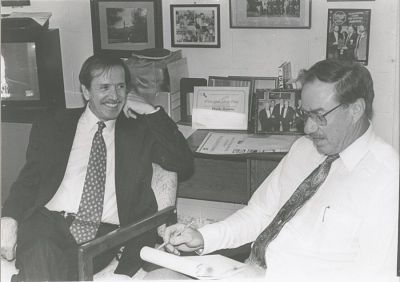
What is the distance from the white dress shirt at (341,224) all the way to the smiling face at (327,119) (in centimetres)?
4

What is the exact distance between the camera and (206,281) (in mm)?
1695

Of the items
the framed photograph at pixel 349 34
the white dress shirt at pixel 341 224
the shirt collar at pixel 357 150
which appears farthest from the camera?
the framed photograph at pixel 349 34

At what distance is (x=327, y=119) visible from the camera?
173 cm

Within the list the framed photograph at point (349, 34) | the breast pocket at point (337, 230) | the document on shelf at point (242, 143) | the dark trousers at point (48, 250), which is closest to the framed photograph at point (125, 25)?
the document on shelf at point (242, 143)

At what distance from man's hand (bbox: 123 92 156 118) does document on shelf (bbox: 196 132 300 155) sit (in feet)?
1.36

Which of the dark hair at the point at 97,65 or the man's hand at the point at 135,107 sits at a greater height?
the dark hair at the point at 97,65

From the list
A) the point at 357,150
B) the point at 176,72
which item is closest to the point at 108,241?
the point at 357,150

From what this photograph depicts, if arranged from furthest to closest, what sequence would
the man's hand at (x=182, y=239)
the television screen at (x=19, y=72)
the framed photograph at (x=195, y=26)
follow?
the television screen at (x=19, y=72)
the framed photograph at (x=195, y=26)
the man's hand at (x=182, y=239)

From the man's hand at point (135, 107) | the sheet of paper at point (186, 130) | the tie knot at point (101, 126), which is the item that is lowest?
the sheet of paper at point (186, 130)

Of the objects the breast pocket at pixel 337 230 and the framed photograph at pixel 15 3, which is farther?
the framed photograph at pixel 15 3

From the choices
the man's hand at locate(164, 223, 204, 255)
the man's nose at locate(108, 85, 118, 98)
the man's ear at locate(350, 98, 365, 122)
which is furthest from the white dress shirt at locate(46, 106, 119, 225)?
the man's ear at locate(350, 98, 365, 122)

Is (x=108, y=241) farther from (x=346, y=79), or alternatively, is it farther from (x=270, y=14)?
(x=270, y=14)

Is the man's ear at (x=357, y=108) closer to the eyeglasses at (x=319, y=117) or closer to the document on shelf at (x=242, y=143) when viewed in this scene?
the eyeglasses at (x=319, y=117)

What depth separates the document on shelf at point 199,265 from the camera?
1673 mm
